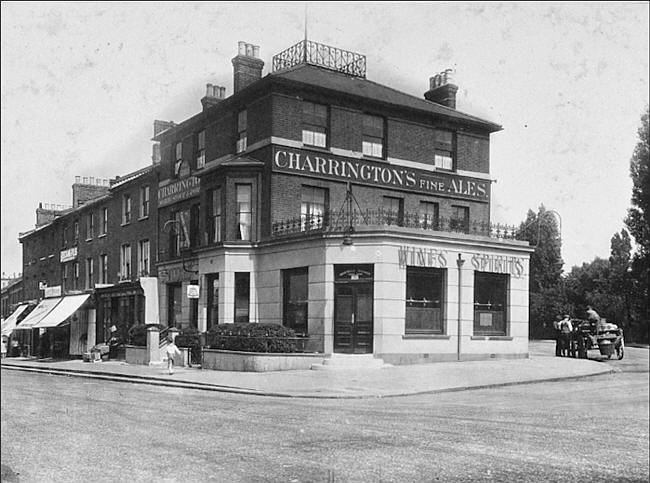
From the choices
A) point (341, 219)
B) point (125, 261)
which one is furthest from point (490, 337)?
point (125, 261)

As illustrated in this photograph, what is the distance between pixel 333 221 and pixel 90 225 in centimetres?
1801

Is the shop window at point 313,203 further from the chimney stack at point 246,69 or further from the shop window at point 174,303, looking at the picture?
the shop window at point 174,303

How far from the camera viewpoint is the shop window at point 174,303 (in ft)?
108

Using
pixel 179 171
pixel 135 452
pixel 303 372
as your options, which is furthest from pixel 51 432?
pixel 179 171

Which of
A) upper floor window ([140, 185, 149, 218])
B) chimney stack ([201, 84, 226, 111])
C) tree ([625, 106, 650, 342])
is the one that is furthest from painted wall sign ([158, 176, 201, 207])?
tree ([625, 106, 650, 342])

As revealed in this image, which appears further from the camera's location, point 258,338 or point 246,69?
point 246,69

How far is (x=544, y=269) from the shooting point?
26.6 m

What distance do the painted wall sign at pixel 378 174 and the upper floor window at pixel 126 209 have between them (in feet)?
45.8

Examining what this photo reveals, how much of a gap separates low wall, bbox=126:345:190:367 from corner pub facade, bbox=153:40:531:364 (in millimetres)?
2258

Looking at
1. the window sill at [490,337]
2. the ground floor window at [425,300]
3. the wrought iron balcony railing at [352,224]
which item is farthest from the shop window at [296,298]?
the window sill at [490,337]

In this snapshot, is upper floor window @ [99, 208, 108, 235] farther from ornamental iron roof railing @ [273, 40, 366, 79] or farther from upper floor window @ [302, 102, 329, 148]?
upper floor window @ [302, 102, 329, 148]

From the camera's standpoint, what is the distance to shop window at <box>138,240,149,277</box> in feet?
119

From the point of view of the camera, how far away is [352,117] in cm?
2838

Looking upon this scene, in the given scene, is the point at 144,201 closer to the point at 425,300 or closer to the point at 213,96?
the point at 213,96
